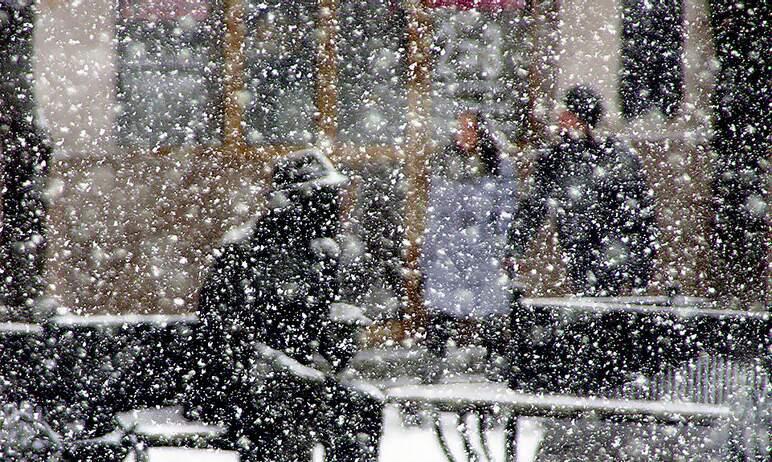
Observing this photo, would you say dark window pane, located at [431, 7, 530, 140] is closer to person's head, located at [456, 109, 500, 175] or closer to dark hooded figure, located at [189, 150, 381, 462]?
person's head, located at [456, 109, 500, 175]

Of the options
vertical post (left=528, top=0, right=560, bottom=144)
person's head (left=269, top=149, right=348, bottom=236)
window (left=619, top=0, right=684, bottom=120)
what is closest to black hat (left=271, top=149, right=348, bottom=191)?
person's head (left=269, top=149, right=348, bottom=236)

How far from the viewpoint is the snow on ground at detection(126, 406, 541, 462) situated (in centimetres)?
69

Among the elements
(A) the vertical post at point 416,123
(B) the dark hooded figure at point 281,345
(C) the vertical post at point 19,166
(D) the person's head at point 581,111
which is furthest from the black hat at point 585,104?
(C) the vertical post at point 19,166

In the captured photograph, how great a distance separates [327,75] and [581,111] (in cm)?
27

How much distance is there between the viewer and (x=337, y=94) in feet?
2.30

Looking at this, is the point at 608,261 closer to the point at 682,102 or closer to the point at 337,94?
the point at 682,102

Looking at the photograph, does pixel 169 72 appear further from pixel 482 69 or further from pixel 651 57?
pixel 651 57

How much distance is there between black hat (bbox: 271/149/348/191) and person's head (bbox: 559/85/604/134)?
0.24 meters

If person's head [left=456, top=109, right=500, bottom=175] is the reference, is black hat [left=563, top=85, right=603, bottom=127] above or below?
above

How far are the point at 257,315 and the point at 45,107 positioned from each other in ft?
0.98

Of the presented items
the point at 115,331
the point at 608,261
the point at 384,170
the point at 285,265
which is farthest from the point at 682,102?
the point at 115,331

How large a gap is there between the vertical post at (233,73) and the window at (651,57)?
40 centimetres

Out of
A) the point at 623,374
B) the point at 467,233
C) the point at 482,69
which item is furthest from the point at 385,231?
the point at 623,374

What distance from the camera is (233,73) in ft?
2.27
